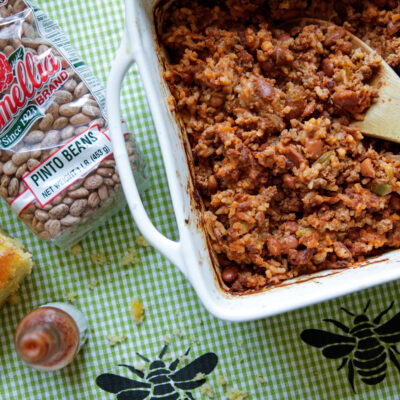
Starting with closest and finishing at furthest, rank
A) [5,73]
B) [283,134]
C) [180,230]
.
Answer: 1. [180,230]
2. [283,134]
3. [5,73]

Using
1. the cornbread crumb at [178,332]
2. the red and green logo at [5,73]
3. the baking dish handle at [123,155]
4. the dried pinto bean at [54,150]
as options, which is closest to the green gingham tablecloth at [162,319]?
the cornbread crumb at [178,332]

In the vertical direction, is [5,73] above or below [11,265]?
above

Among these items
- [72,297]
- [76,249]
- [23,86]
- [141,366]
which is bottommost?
[141,366]

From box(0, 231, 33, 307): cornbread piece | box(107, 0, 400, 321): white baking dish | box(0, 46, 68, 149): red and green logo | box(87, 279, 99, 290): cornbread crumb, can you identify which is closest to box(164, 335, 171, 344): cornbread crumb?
box(87, 279, 99, 290): cornbread crumb

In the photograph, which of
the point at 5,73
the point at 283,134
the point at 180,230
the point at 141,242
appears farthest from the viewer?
the point at 141,242

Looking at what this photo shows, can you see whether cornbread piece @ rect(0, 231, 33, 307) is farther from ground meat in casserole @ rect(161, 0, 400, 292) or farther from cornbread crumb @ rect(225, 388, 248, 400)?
cornbread crumb @ rect(225, 388, 248, 400)

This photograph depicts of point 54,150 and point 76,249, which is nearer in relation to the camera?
point 54,150

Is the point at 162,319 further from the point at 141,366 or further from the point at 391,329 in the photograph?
the point at 391,329

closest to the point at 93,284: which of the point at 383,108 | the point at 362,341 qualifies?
the point at 362,341
